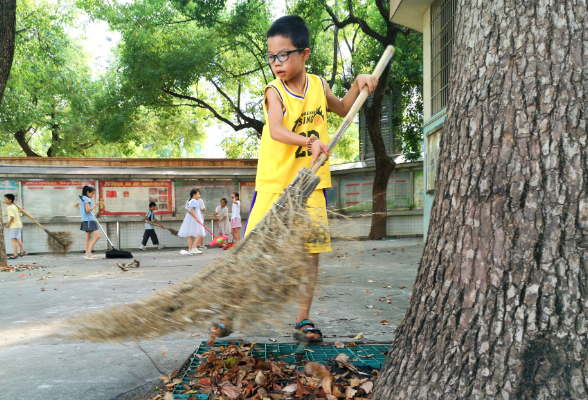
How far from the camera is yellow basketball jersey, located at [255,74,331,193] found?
8.63ft

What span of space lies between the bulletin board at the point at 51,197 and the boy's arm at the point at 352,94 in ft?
37.6

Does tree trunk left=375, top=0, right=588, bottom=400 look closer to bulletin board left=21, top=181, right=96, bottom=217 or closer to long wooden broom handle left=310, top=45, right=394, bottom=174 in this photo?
long wooden broom handle left=310, top=45, right=394, bottom=174

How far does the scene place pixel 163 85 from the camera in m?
14.2

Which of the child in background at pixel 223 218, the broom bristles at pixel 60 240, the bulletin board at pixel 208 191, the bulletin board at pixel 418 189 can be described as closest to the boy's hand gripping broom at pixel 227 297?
Result: the broom bristles at pixel 60 240

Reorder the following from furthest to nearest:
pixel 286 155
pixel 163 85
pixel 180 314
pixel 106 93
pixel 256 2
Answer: pixel 106 93
pixel 163 85
pixel 256 2
pixel 286 155
pixel 180 314

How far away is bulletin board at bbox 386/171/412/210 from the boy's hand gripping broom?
1231 cm

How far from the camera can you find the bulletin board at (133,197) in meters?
12.8

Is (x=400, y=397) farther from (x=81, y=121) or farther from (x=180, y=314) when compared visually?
→ (x=81, y=121)

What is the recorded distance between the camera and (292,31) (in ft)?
8.58

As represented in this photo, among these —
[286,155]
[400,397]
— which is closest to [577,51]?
[400,397]

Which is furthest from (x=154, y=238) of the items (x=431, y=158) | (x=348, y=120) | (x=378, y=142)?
(x=348, y=120)

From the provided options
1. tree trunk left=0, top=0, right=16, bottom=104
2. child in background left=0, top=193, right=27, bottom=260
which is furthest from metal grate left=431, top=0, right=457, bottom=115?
child in background left=0, top=193, right=27, bottom=260

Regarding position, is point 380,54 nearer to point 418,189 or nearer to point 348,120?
point 418,189

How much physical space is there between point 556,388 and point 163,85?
14.5 m
